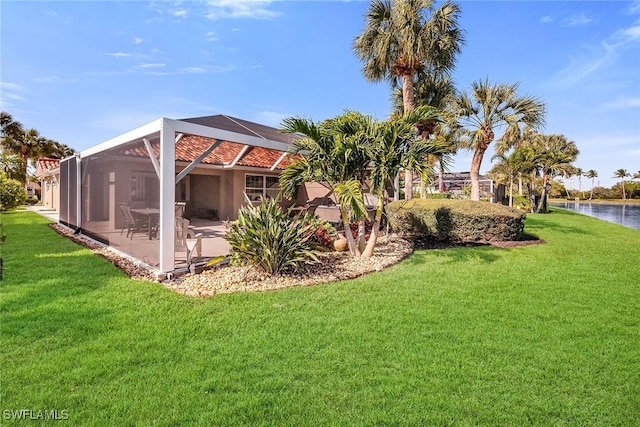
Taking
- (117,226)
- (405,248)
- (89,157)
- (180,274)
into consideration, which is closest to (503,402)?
(180,274)

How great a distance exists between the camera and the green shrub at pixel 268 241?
253 inches

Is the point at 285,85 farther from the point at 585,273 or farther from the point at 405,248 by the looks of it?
the point at 585,273

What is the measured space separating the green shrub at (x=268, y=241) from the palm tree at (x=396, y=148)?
2106 mm

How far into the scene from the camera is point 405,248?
992 cm

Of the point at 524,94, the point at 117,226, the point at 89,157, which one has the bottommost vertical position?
the point at 117,226

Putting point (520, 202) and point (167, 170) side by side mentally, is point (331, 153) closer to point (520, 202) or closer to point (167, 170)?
point (167, 170)

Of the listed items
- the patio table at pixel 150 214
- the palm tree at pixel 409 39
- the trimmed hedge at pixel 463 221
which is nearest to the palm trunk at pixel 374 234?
the trimmed hedge at pixel 463 221

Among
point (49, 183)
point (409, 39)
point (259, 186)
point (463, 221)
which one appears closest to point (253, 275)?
point (463, 221)

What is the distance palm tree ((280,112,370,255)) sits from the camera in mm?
7555

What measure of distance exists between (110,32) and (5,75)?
2.94 meters

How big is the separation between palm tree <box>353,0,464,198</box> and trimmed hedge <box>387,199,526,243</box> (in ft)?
11.9

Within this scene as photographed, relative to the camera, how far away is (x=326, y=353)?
3.56m

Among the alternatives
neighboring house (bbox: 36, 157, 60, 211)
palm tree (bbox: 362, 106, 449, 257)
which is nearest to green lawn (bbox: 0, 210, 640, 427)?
palm tree (bbox: 362, 106, 449, 257)

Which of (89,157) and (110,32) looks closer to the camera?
(110,32)
